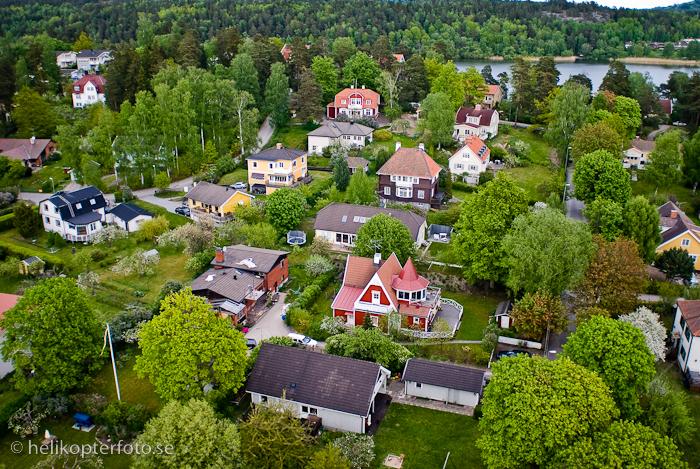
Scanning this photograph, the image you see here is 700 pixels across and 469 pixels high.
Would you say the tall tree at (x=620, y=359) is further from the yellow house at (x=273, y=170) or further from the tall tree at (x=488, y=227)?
the yellow house at (x=273, y=170)

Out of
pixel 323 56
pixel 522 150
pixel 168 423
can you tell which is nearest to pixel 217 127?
pixel 323 56

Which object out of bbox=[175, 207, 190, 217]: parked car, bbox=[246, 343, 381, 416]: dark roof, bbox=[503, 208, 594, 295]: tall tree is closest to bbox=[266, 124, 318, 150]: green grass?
bbox=[175, 207, 190, 217]: parked car

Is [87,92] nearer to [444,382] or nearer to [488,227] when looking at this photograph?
[488,227]

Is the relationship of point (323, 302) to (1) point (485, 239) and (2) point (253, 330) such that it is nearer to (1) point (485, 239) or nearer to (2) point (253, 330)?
(2) point (253, 330)

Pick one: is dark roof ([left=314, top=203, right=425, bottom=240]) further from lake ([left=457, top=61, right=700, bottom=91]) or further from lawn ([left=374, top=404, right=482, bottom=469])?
lake ([left=457, top=61, right=700, bottom=91])

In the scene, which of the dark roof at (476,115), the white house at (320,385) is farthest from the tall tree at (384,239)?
the dark roof at (476,115)

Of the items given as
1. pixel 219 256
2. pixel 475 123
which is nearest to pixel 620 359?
pixel 219 256
